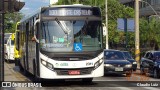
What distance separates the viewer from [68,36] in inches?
696

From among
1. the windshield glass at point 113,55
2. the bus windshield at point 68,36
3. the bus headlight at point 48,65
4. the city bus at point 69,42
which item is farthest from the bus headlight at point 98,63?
the windshield glass at point 113,55

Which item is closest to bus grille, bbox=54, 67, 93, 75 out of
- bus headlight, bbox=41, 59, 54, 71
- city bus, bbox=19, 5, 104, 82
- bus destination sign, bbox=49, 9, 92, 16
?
city bus, bbox=19, 5, 104, 82

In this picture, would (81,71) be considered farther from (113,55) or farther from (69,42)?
(113,55)

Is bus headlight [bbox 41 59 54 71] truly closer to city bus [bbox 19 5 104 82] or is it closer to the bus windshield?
city bus [bbox 19 5 104 82]

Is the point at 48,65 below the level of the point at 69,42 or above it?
below

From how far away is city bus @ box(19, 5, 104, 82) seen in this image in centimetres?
1756

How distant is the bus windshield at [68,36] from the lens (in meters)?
17.6

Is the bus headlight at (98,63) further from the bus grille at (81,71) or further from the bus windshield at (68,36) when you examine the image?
the bus windshield at (68,36)

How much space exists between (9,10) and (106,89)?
17.9 feet

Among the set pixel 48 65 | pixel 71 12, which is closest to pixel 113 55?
pixel 71 12

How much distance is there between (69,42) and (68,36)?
0.76ft

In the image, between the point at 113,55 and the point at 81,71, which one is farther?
the point at 113,55

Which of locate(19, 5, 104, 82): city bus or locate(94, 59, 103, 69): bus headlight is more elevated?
locate(19, 5, 104, 82): city bus

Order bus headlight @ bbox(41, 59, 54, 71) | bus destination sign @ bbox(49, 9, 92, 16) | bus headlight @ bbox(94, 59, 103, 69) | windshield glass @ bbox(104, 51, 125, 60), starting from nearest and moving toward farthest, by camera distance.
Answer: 1. bus headlight @ bbox(41, 59, 54, 71)
2. bus headlight @ bbox(94, 59, 103, 69)
3. bus destination sign @ bbox(49, 9, 92, 16)
4. windshield glass @ bbox(104, 51, 125, 60)
